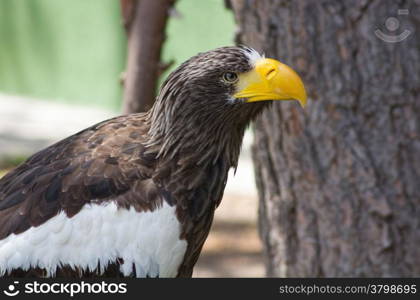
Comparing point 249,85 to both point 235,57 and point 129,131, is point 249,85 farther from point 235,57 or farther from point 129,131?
point 129,131

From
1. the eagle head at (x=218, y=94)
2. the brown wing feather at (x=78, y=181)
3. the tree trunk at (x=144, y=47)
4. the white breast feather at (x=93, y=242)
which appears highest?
the tree trunk at (x=144, y=47)

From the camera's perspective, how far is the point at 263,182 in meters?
5.03

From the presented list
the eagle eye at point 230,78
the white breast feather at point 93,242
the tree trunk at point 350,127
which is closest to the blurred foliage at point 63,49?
the tree trunk at point 350,127

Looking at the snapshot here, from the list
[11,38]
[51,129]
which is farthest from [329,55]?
[11,38]

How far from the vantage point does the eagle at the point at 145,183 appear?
128 inches

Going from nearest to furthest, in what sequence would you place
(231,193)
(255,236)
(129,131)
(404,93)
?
(129,131), (404,93), (255,236), (231,193)

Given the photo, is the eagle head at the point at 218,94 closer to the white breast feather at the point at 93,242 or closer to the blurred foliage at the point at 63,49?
the white breast feather at the point at 93,242

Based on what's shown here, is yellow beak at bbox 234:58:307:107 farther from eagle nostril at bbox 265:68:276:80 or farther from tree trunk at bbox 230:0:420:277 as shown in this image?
tree trunk at bbox 230:0:420:277

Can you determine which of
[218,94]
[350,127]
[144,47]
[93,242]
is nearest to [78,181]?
[93,242]

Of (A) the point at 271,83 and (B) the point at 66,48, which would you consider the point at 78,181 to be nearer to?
(A) the point at 271,83

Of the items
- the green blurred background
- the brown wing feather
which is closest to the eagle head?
the brown wing feather

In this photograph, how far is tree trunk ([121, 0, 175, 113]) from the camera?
436 centimetres

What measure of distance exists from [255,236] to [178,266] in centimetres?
451

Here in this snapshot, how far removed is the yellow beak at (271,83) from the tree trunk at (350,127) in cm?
128
